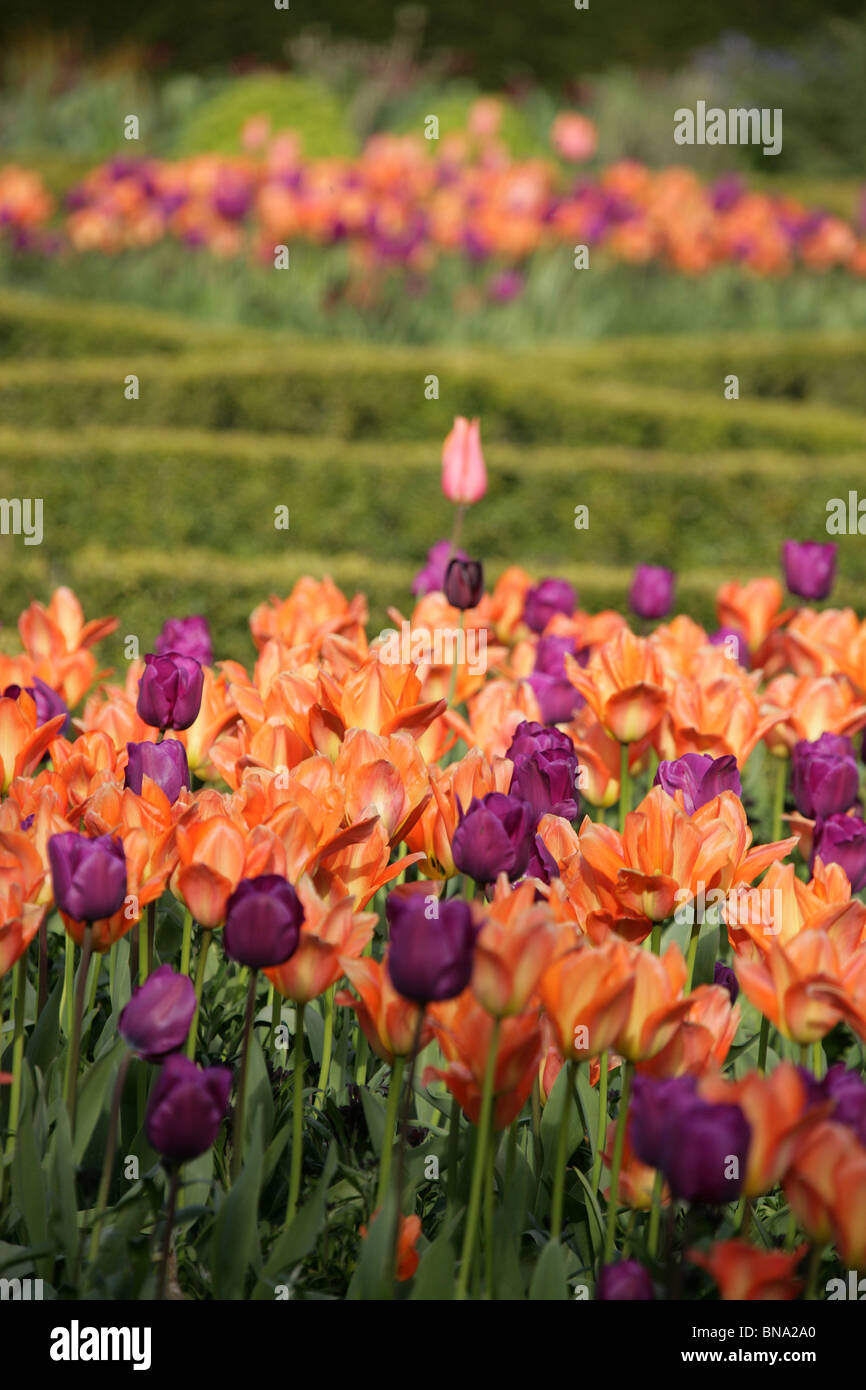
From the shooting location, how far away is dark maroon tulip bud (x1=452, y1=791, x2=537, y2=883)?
1846 millimetres

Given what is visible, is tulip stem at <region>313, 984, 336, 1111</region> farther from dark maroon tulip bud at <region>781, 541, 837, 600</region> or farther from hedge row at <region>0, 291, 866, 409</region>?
hedge row at <region>0, 291, 866, 409</region>

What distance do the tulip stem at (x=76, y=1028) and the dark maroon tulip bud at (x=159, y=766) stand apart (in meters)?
0.32

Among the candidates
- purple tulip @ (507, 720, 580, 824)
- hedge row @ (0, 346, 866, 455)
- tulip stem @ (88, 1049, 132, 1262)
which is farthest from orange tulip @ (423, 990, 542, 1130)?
hedge row @ (0, 346, 866, 455)

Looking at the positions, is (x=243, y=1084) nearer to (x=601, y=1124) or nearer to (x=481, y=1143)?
(x=481, y=1143)

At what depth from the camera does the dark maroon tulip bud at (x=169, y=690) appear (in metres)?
2.36

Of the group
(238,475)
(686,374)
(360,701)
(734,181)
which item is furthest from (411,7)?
(360,701)

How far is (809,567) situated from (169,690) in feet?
6.15

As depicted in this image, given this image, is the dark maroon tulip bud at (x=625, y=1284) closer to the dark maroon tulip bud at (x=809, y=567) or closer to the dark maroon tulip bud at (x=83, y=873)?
the dark maroon tulip bud at (x=83, y=873)

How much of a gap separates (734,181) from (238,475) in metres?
7.05

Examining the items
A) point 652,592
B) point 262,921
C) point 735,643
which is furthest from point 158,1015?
point 652,592

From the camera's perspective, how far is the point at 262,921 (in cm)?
160

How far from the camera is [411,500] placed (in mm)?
7035

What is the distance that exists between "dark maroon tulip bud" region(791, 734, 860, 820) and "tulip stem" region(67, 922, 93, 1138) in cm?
122
